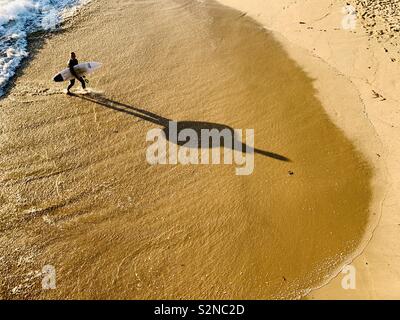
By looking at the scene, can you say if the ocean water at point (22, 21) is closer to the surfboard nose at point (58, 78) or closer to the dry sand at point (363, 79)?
the surfboard nose at point (58, 78)

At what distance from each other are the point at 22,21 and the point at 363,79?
12406 millimetres

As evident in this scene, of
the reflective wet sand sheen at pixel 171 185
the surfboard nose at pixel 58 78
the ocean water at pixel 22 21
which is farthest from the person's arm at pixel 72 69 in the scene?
the ocean water at pixel 22 21

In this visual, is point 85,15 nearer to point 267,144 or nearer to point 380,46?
point 267,144

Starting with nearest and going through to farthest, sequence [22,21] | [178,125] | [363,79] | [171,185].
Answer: [171,185] → [178,125] → [363,79] → [22,21]

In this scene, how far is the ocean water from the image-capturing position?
13.0m

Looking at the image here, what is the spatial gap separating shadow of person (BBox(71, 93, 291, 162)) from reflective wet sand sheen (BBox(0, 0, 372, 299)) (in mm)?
82

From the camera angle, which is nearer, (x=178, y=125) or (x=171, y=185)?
(x=171, y=185)

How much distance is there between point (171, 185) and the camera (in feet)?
30.9

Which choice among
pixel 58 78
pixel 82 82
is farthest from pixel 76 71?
pixel 58 78

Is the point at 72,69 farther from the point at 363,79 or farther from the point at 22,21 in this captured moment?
the point at 363,79

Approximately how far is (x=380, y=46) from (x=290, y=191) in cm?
690

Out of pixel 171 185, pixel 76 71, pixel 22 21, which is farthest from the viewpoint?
pixel 22 21

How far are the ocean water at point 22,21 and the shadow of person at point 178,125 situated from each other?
317 centimetres
